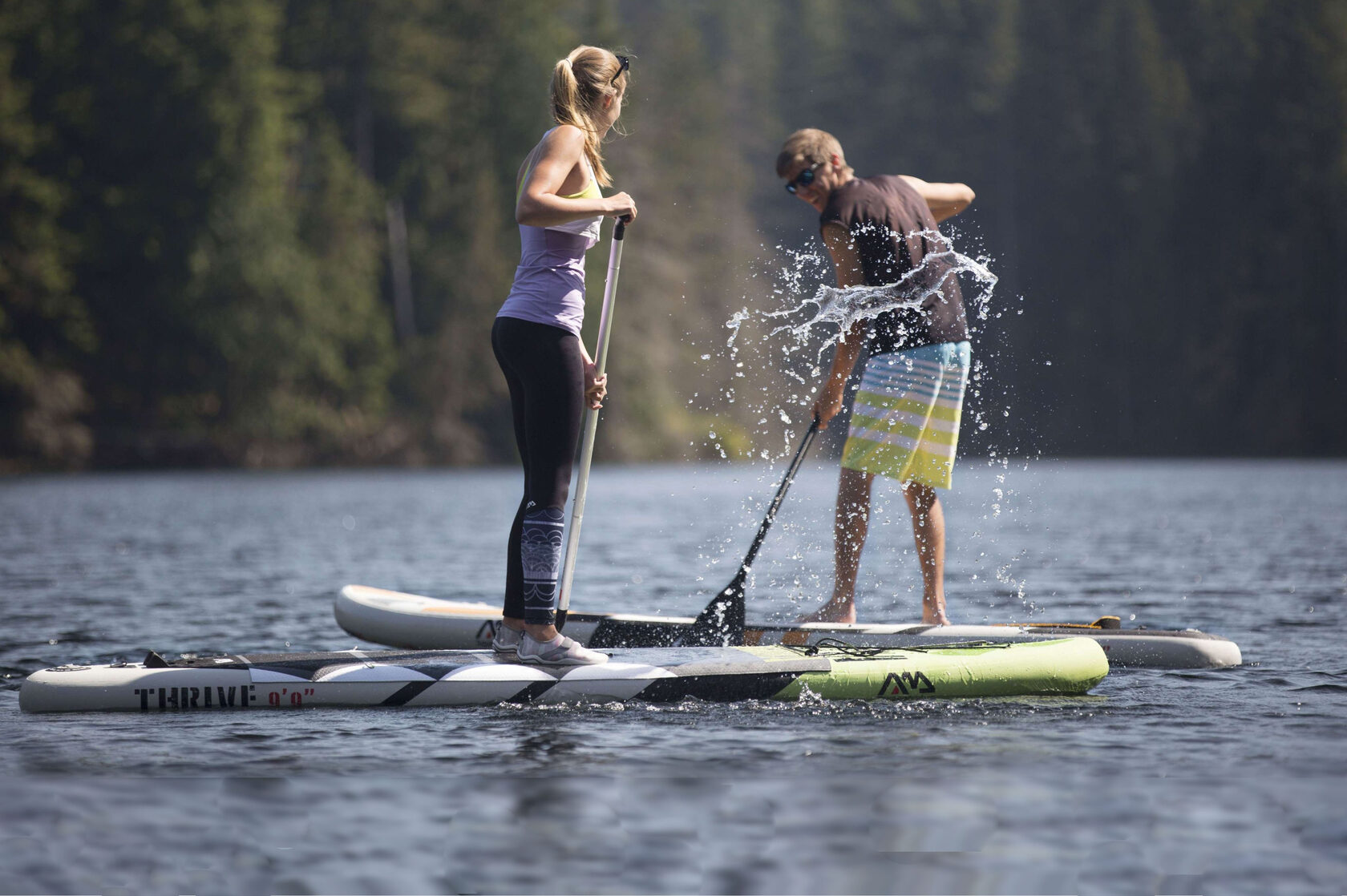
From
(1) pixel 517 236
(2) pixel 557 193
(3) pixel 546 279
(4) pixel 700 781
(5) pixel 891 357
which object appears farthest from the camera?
(1) pixel 517 236

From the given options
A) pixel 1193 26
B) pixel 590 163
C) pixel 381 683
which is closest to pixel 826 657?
pixel 381 683

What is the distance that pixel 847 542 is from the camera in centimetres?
712

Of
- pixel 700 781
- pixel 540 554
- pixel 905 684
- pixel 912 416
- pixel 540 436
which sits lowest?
pixel 700 781

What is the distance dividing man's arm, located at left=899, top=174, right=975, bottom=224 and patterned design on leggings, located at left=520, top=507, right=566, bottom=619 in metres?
2.73

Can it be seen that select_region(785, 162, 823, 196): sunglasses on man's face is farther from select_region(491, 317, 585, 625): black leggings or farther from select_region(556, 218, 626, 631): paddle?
select_region(491, 317, 585, 625): black leggings

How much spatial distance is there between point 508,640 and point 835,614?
1.77 metres

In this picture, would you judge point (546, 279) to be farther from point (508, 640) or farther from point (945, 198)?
point (945, 198)

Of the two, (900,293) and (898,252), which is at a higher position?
(898,252)

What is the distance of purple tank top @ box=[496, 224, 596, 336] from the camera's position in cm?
558

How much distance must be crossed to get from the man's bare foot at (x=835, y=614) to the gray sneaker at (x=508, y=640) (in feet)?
5.33

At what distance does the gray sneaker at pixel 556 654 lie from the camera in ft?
18.9

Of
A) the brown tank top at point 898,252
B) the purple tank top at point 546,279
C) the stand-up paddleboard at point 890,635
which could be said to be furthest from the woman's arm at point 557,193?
the stand-up paddleboard at point 890,635

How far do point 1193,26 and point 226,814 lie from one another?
55.2 meters

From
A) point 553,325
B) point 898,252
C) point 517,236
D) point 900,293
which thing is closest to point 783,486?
point 900,293
